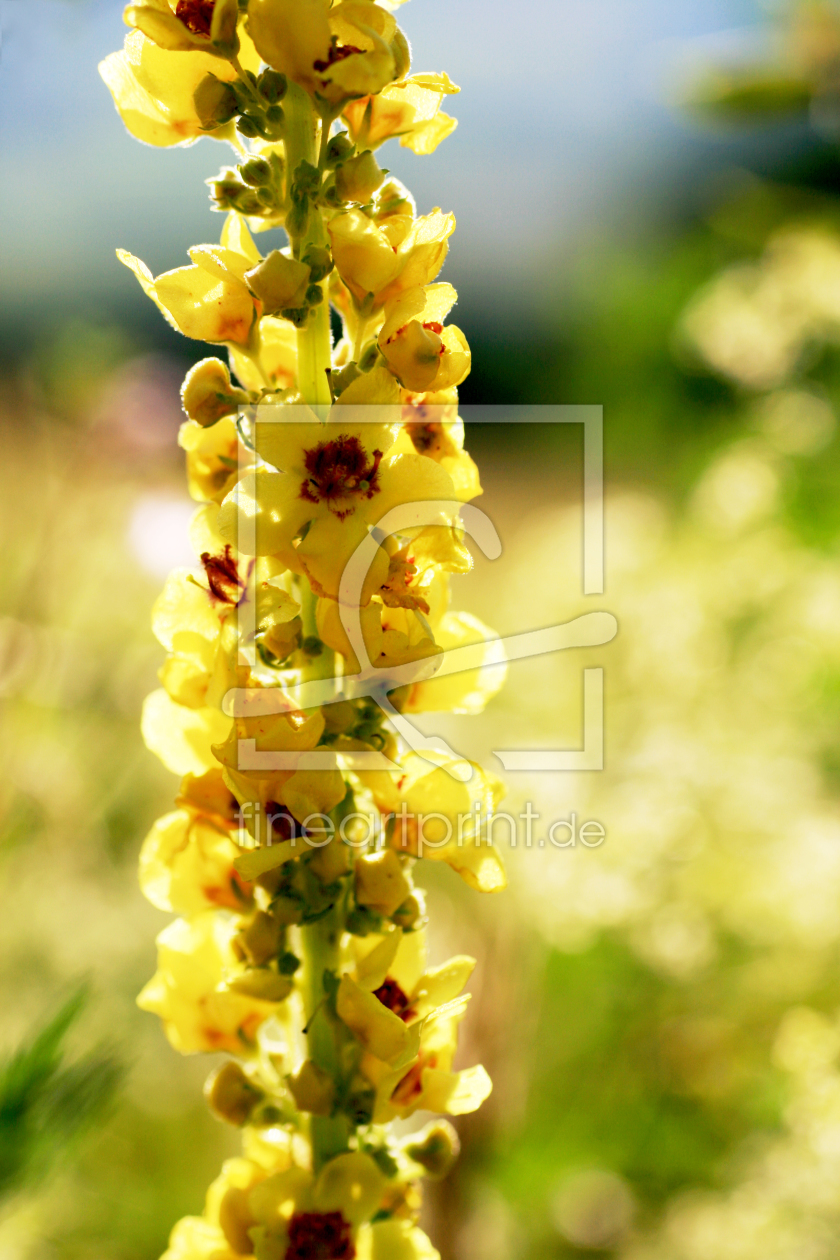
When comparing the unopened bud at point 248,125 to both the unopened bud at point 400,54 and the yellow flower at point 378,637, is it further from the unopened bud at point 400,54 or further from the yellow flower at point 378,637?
the yellow flower at point 378,637

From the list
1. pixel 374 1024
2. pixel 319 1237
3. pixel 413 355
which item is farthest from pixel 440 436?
pixel 319 1237

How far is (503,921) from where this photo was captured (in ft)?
3.62

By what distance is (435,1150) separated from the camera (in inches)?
20.2

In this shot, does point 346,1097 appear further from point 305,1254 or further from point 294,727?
point 294,727

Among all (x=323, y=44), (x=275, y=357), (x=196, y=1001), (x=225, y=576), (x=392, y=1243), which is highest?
(x=323, y=44)

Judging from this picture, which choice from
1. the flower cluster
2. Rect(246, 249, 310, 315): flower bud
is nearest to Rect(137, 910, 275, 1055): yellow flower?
the flower cluster

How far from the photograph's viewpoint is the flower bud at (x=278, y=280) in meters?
0.42

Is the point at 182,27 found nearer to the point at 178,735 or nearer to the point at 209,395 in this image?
the point at 209,395

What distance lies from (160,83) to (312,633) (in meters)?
0.27

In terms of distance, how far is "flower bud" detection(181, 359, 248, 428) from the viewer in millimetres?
463

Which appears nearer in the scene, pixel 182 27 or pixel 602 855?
pixel 182 27

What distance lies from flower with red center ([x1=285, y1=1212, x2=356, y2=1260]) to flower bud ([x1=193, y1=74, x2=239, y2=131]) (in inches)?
20.4

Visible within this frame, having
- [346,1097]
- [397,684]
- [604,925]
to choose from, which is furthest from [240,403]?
[604,925]

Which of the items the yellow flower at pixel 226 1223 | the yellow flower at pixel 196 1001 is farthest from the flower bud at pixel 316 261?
the yellow flower at pixel 226 1223
